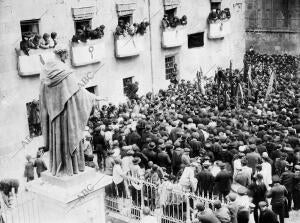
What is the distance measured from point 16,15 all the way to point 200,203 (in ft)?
37.2

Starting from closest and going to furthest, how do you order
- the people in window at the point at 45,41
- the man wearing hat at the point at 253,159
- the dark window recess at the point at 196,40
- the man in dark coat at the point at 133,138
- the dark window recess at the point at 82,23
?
the man wearing hat at the point at 253,159
the man in dark coat at the point at 133,138
the people in window at the point at 45,41
the dark window recess at the point at 82,23
the dark window recess at the point at 196,40

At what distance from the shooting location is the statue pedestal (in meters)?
7.55

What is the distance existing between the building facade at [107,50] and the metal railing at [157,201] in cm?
675

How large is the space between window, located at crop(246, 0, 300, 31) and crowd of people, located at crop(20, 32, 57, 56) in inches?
699

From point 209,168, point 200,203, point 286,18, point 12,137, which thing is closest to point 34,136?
point 12,137

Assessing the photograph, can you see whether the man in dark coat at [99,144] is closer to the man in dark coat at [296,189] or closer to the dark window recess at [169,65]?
the man in dark coat at [296,189]

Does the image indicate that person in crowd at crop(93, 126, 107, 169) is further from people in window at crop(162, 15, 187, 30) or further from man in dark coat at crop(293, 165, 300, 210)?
people in window at crop(162, 15, 187, 30)

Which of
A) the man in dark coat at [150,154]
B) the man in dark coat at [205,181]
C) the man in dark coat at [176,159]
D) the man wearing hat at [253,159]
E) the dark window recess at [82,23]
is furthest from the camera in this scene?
the dark window recess at [82,23]

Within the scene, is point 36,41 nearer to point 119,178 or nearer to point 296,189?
point 119,178

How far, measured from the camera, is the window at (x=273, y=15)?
31062 millimetres

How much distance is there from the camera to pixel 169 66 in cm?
2562

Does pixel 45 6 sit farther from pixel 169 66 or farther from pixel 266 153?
pixel 266 153

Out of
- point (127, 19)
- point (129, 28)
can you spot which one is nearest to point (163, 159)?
point (129, 28)

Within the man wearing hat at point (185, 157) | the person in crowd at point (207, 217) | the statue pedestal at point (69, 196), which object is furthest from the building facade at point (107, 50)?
the statue pedestal at point (69, 196)
